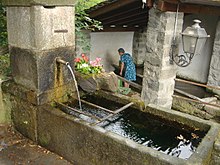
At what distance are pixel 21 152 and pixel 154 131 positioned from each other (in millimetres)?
1669

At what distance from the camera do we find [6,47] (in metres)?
3.67

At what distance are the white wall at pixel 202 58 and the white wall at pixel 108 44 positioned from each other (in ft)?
8.28

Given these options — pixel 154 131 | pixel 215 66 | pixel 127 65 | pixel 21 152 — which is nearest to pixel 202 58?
pixel 215 66

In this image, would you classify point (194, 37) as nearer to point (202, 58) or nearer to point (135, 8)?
point (135, 8)

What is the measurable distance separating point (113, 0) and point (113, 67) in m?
3.89

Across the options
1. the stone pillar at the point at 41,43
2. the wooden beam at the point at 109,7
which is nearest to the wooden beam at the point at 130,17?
the wooden beam at the point at 109,7

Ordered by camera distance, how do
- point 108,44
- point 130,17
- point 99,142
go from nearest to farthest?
point 99,142 < point 130,17 < point 108,44

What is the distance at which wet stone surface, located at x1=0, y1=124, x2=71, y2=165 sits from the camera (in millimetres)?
2859

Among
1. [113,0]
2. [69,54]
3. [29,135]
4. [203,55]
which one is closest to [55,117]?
[29,135]

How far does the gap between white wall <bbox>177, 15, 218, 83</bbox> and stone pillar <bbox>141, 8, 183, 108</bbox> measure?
275 cm

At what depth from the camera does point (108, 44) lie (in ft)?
30.0

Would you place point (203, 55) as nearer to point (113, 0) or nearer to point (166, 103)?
point (166, 103)

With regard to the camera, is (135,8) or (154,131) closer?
(154,131)

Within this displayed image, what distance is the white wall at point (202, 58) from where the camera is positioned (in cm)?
746
